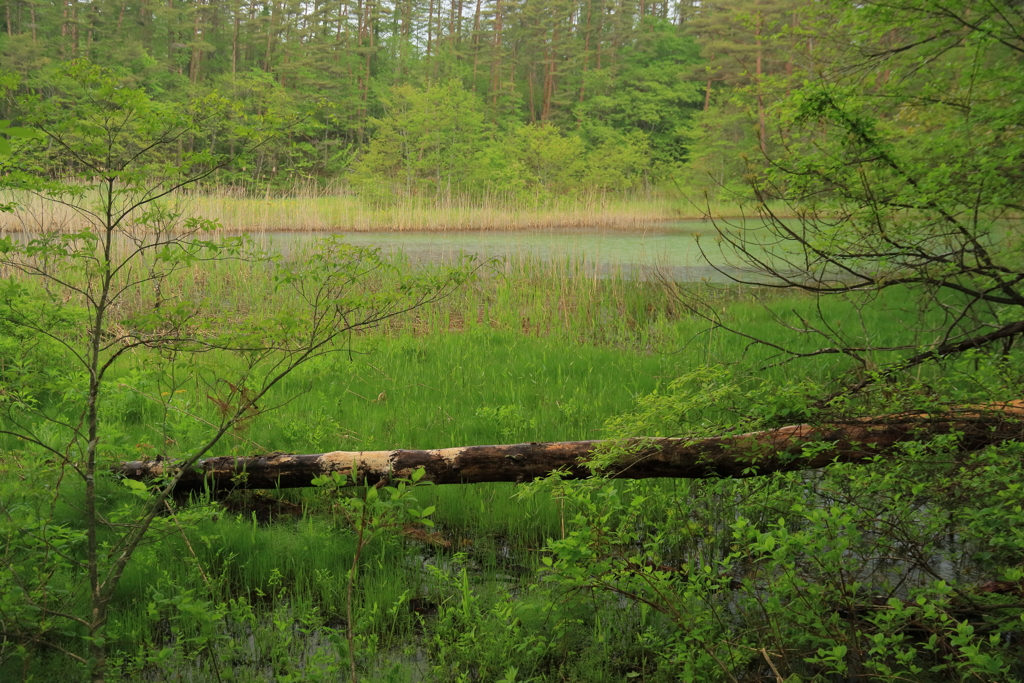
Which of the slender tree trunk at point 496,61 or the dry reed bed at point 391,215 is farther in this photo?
the slender tree trunk at point 496,61

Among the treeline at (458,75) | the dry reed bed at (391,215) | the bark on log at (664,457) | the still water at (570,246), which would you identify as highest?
the treeline at (458,75)

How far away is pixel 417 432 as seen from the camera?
4.59 metres

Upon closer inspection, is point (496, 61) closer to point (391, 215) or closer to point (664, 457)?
point (391, 215)

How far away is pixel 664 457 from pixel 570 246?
12541 mm

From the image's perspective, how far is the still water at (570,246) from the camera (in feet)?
39.9

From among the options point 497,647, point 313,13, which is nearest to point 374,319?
point 497,647

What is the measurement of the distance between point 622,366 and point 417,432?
2.33 meters

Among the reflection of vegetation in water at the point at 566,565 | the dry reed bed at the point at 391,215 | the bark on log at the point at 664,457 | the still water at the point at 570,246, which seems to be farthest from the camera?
the dry reed bed at the point at 391,215

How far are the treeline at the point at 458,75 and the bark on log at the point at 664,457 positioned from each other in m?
28.4

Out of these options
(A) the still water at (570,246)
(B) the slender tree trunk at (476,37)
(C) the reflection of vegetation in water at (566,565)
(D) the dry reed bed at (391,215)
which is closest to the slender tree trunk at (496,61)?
(B) the slender tree trunk at (476,37)

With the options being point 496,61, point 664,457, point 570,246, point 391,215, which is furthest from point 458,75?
point 664,457

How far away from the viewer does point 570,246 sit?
15.3 metres

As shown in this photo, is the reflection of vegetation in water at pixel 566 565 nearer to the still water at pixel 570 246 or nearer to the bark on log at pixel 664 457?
the bark on log at pixel 664 457

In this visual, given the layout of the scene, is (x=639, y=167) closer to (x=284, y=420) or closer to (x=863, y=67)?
(x=863, y=67)
